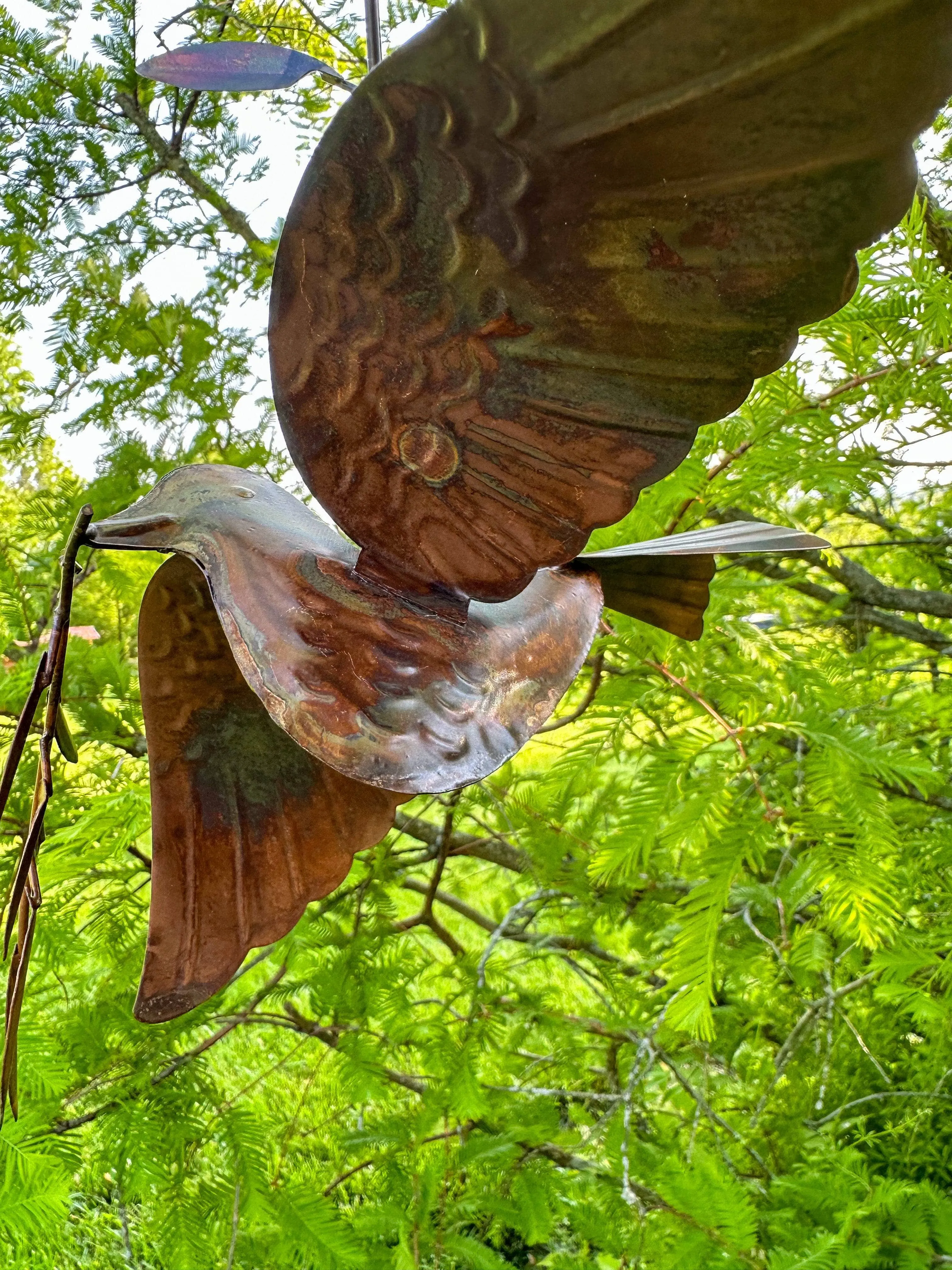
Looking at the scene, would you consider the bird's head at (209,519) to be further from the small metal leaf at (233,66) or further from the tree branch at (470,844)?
the tree branch at (470,844)

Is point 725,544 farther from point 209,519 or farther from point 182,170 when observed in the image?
point 182,170

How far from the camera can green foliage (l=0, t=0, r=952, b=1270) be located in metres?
0.69

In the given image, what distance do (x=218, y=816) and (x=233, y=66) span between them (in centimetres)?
31

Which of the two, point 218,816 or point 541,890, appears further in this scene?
point 541,890

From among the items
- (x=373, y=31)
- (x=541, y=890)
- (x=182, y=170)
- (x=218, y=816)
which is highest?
(x=182, y=170)

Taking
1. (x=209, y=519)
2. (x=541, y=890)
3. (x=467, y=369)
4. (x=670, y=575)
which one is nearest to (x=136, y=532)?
(x=209, y=519)

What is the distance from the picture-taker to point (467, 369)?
313 millimetres

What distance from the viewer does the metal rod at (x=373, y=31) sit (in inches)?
15.3

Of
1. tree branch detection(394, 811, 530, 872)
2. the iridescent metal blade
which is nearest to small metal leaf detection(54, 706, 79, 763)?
the iridescent metal blade

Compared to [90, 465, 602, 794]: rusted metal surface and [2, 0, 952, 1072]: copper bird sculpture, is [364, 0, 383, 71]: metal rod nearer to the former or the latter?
[2, 0, 952, 1072]: copper bird sculpture

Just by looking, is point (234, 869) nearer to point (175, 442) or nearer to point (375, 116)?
point (375, 116)

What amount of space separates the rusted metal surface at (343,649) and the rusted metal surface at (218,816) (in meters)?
0.05

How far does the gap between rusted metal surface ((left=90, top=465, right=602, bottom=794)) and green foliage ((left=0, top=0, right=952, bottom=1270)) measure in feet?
0.96

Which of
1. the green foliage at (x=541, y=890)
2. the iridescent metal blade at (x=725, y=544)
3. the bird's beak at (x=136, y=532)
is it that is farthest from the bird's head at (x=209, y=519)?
the green foliage at (x=541, y=890)
